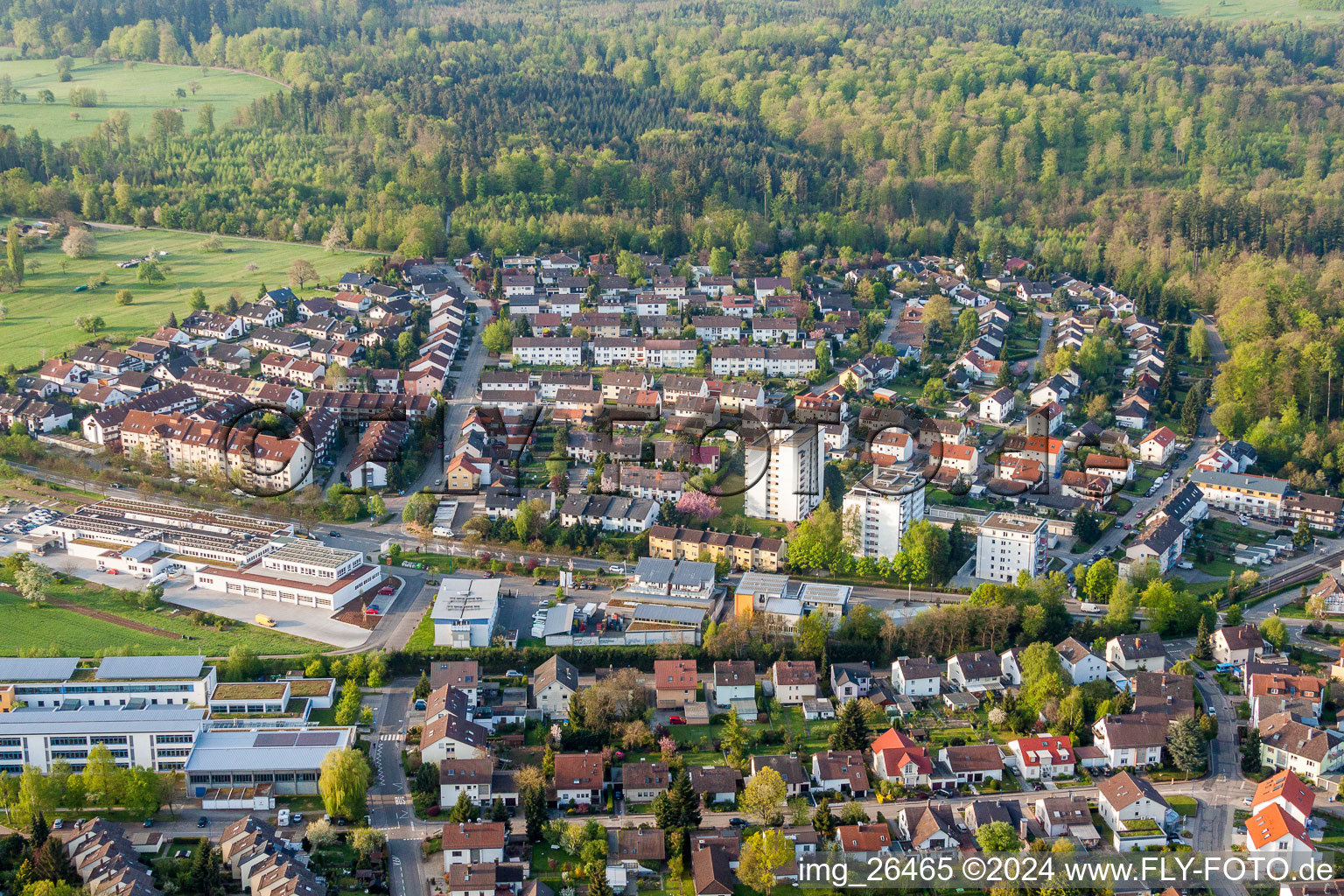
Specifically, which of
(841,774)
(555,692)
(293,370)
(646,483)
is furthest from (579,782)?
(293,370)

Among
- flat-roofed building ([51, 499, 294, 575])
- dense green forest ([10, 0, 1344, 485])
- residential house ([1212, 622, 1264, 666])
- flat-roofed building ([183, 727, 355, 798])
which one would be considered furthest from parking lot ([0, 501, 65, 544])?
residential house ([1212, 622, 1264, 666])

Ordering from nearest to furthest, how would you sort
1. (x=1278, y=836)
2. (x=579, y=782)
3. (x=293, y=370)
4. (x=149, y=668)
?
(x=1278, y=836) < (x=579, y=782) < (x=149, y=668) < (x=293, y=370)

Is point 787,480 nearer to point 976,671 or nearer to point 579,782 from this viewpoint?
point 976,671

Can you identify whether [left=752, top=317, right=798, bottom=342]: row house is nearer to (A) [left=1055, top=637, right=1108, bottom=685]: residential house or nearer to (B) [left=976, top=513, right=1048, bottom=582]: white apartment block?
(B) [left=976, top=513, right=1048, bottom=582]: white apartment block

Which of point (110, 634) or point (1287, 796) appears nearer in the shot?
point (1287, 796)

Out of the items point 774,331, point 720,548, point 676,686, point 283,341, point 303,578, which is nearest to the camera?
point 676,686

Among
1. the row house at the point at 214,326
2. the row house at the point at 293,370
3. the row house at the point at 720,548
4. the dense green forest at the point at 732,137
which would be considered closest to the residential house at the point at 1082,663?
the row house at the point at 720,548
